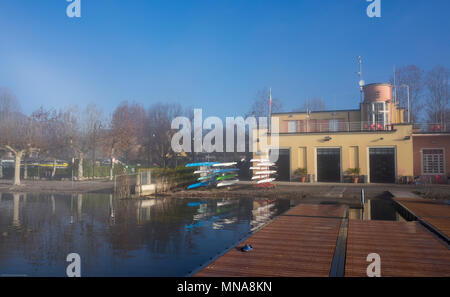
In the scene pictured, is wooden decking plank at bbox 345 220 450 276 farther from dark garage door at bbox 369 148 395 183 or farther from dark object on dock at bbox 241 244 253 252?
dark garage door at bbox 369 148 395 183

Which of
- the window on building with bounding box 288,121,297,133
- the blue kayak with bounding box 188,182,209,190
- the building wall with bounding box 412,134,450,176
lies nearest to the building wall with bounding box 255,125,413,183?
the building wall with bounding box 412,134,450,176

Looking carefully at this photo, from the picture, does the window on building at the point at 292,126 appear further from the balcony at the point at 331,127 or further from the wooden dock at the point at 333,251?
the wooden dock at the point at 333,251

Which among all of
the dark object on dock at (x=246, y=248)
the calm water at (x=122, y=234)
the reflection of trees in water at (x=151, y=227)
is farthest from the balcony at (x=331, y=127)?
the dark object on dock at (x=246, y=248)

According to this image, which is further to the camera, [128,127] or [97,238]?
[128,127]

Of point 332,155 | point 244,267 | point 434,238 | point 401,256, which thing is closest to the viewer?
point 244,267

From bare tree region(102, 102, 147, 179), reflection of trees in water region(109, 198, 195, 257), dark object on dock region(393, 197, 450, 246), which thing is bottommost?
reflection of trees in water region(109, 198, 195, 257)

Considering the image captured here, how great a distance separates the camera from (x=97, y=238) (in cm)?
920

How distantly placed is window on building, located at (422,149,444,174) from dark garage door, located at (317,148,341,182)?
24.5 ft

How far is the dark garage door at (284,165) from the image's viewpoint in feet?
A: 100

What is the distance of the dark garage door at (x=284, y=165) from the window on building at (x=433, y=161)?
11765 millimetres

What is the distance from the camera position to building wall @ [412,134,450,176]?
27.7m
